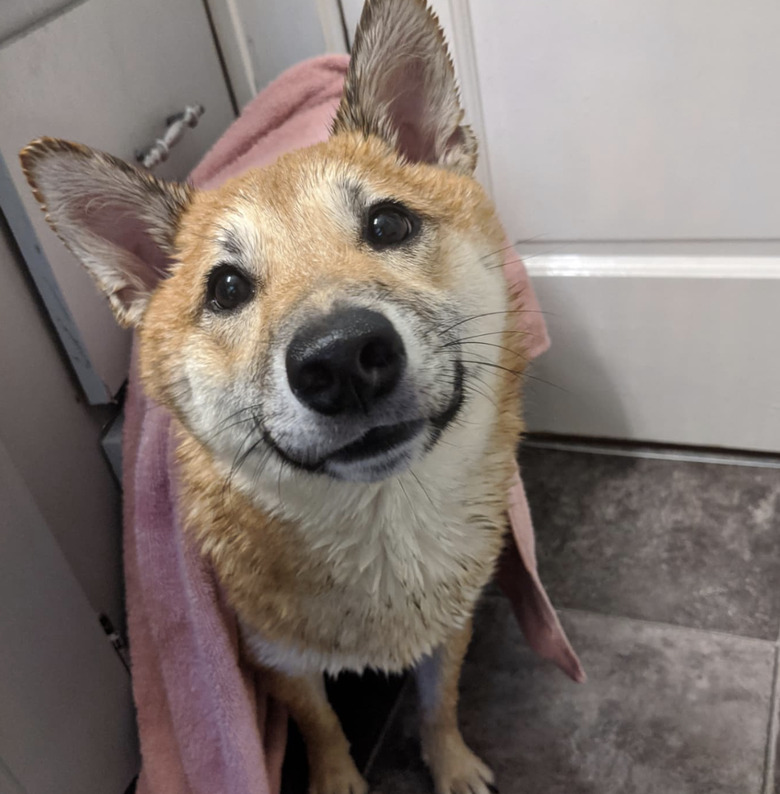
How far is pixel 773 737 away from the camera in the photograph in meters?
1.09

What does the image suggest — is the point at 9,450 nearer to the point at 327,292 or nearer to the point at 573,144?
the point at 327,292

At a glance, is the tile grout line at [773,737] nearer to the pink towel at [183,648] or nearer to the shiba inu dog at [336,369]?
the pink towel at [183,648]

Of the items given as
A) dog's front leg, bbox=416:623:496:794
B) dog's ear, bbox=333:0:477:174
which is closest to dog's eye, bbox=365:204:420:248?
dog's ear, bbox=333:0:477:174

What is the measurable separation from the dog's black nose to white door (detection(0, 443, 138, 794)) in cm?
46

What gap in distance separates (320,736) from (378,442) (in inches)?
22.8

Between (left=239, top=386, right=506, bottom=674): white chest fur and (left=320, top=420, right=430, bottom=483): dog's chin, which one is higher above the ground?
(left=320, top=420, right=430, bottom=483): dog's chin

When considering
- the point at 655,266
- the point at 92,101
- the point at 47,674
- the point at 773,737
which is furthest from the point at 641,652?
the point at 92,101

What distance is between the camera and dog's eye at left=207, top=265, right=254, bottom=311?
0.82 meters

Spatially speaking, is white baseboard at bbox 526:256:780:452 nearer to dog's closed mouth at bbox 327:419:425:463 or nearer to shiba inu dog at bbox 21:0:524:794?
shiba inu dog at bbox 21:0:524:794

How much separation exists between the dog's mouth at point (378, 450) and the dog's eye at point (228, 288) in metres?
0.16

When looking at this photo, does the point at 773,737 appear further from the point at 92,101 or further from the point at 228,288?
the point at 92,101

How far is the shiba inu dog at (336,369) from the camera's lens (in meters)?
0.72

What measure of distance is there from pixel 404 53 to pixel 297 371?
1.38 feet

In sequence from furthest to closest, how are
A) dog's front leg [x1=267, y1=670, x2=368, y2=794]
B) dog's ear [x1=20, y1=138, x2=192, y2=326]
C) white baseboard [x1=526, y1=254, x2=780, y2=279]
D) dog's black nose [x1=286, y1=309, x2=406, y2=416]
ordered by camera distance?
white baseboard [x1=526, y1=254, x2=780, y2=279] < dog's front leg [x1=267, y1=670, x2=368, y2=794] < dog's ear [x1=20, y1=138, x2=192, y2=326] < dog's black nose [x1=286, y1=309, x2=406, y2=416]
